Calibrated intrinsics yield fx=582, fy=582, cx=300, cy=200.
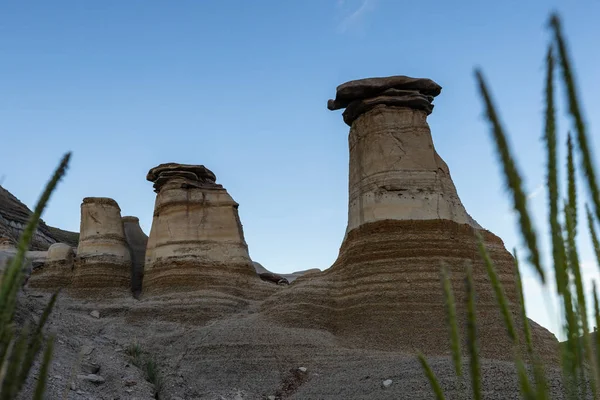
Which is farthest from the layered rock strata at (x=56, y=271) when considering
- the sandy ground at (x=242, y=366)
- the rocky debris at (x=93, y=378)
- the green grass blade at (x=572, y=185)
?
the green grass blade at (x=572, y=185)

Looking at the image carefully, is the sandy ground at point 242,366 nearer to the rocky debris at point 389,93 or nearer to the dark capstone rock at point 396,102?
the dark capstone rock at point 396,102

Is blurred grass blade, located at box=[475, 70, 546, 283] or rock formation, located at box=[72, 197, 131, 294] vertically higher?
rock formation, located at box=[72, 197, 131, 294]

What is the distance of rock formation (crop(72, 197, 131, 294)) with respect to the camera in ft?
69.6

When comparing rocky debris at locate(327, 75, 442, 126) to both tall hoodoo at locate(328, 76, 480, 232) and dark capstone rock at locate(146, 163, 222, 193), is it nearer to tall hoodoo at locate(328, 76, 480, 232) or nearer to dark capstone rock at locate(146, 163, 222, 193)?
tall hoodoo at locate(328, 76, 480, 232)

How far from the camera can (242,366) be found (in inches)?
482

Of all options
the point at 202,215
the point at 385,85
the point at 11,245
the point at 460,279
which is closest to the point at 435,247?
the point at 460,279

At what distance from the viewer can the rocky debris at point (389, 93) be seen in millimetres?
15586

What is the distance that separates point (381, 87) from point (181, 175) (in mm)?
9216

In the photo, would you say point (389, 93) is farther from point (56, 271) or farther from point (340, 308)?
point (56, 271)

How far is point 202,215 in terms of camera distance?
833 inches

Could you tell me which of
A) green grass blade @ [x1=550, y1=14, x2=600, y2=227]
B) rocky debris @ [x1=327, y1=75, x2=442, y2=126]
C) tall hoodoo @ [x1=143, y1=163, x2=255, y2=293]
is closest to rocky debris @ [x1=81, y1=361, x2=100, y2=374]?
tall hoodoo @ [x1=143, y1=163, x2=255, y2=293]

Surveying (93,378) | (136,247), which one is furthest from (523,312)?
(136,247)

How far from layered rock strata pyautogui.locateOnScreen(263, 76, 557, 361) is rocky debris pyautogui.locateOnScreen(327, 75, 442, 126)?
0.03 meters

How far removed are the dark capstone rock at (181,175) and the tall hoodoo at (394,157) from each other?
7424 mm
